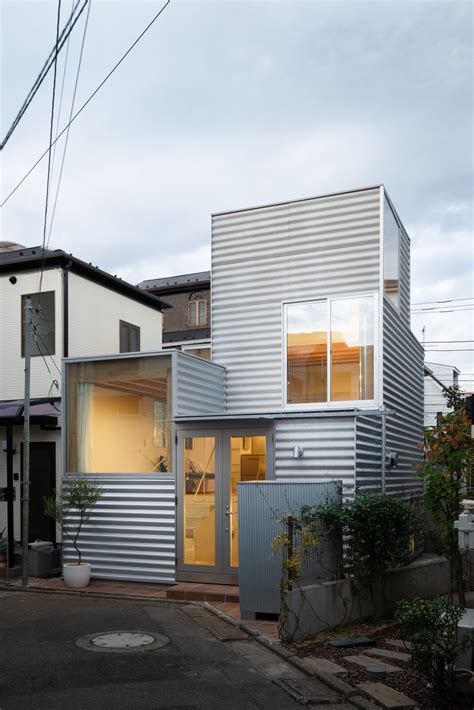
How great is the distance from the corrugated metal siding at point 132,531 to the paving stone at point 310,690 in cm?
491

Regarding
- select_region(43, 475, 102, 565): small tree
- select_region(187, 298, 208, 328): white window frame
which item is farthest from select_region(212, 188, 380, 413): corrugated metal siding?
select_region(187, 298, 208, 328): white window frame

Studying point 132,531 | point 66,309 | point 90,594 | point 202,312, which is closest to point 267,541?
point 132,531

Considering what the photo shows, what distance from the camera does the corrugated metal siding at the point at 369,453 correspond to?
10.9 m

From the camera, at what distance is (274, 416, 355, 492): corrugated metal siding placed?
10805 millimetres

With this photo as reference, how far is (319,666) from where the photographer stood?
750cm

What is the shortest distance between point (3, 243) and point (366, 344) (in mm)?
12435

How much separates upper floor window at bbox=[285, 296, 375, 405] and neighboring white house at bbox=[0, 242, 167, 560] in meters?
5.17

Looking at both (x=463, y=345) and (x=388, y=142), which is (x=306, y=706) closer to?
(x=388, y=142)

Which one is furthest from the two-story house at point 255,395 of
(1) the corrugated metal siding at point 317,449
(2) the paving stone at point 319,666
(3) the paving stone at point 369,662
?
(2) the paving stone at point 319,666

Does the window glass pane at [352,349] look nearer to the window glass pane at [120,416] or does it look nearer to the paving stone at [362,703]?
the window glass pane at [120,416]

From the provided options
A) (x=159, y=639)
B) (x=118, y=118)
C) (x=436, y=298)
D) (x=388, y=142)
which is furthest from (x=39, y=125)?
(x=436, y=298)

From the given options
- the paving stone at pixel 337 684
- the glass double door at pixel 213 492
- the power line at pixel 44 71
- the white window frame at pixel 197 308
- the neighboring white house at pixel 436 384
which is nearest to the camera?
the paving stone at pixel 337 684

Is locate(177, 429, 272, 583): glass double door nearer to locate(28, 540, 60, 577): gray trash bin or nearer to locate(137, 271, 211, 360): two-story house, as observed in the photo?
locate(28, 540, 60, 577): gray trash bin

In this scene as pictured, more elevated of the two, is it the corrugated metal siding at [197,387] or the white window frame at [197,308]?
the white window frame at [197,308]
